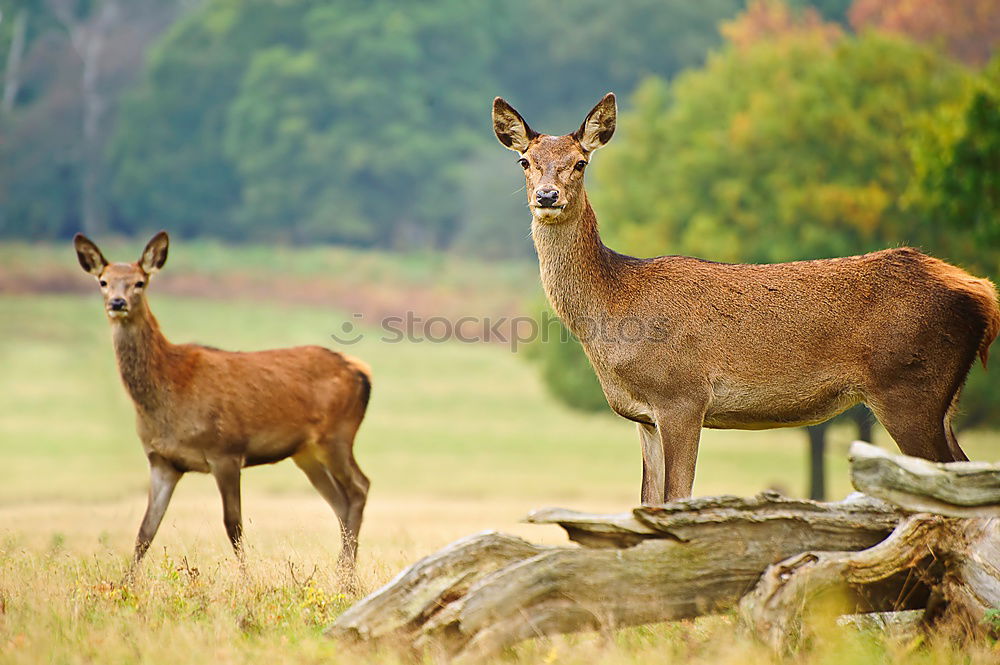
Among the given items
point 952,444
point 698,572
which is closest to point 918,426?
point 952,444

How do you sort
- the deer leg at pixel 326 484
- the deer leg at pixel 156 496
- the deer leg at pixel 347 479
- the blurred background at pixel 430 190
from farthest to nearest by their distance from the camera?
the blurred background at pixel 430 190
the deer leg at pixel 326 484
the deer leg at pixel 347 479
the deer leg at pixel 156 496

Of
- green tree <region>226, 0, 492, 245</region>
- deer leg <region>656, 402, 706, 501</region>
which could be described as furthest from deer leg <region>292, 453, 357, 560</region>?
green tree <region>226, 0, 492, 245</region>

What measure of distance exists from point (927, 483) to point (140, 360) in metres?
6.34

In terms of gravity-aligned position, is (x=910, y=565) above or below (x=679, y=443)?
below

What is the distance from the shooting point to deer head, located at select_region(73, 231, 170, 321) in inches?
393

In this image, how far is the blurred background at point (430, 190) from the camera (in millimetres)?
23172

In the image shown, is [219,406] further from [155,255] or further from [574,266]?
[574,266]

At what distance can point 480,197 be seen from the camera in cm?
5375

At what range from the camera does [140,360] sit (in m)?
10.1

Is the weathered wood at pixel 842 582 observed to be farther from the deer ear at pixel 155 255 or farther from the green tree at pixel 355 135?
the green tree at pixel 355 135

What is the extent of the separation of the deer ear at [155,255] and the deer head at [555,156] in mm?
3185

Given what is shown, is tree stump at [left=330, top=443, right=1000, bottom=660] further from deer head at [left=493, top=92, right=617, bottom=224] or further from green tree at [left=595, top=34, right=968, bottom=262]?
green tree at [left=595, top=34, right=968, bottom=262]

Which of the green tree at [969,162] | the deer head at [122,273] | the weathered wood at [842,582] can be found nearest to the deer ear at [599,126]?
the weathered wood at [842,582]

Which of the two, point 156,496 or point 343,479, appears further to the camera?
point 343,479
